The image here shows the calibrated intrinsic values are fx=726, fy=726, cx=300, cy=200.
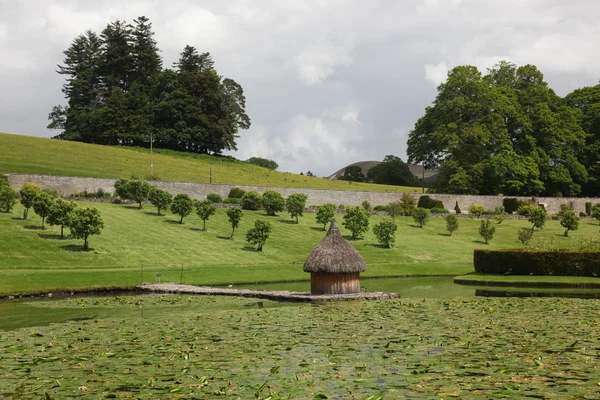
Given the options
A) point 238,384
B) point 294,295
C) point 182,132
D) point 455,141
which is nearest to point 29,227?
point 294,295

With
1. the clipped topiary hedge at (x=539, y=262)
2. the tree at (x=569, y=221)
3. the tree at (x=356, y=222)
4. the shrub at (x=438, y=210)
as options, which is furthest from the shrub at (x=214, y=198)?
the clipped topiary hedge at (x=539, y=262)

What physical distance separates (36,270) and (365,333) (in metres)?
26.0

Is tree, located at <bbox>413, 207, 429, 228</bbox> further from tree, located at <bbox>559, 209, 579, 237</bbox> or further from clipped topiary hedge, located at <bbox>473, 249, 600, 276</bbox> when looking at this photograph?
clipped topiary hedge, located at <bbox>473, 249, 600, 276</bbox>

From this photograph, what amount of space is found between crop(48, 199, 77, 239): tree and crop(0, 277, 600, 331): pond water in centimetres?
1572

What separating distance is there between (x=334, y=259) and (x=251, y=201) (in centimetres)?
3995

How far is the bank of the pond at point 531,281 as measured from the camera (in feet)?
123

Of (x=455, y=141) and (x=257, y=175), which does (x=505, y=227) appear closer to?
(x=455, y=141)

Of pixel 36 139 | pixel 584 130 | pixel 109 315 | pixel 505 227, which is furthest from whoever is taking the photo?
pixel 36 139

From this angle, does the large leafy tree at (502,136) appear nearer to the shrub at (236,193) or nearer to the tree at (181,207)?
the shrub at (236,193)

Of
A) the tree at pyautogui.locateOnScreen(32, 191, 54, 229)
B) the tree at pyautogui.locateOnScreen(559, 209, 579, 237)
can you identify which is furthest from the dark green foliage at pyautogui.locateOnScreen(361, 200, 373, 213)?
the tree at pyautogui.locateOnScreen(32, 191, 54, 229)

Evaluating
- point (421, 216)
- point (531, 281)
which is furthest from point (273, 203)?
point (531, 281)

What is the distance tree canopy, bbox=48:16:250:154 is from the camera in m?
107

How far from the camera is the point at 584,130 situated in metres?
91.4

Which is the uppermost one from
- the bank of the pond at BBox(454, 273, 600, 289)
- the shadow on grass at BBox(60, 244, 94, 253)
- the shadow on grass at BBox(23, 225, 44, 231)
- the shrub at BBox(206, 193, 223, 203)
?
the shrub at BBox(206, 193, 223, 203)
